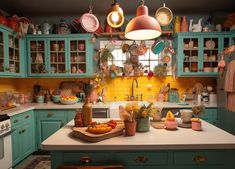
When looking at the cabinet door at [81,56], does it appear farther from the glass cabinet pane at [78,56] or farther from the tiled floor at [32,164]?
the tiled floor at [32,164]

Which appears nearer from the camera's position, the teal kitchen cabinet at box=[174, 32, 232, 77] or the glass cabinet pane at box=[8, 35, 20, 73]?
the glass cabinet pane at box=[8, 35, 20, 73]

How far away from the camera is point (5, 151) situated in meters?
2.53

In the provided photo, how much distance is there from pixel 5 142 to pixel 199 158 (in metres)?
2.36

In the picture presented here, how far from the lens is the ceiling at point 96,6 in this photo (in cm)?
323

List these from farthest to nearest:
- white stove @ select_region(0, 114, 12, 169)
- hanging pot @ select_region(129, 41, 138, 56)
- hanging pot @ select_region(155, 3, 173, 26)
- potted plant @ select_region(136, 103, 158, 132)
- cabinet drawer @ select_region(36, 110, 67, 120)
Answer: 1. hanging pot @ select_region(129, 41, 138, 56)
2. cabinet drawer @ select_region(36, 110, 67, 120)
3. white stove @ select_region(0, 114, 12, 169)
4. hanging pot @ select_region(155, 3, 173, 26)
5. potted plant @ select_region(136, 103, 158, 132)

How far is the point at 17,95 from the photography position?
361 centimetres

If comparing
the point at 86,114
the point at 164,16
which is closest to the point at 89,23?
the point at 164,16

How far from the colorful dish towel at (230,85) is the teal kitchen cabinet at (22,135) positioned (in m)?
3.20

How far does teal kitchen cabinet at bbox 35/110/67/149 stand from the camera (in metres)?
3.37

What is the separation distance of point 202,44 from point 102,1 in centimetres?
194

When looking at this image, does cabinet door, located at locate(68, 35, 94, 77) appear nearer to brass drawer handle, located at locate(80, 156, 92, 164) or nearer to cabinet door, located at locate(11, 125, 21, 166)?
cabinet door, located at locate(11, 125, 21, 166)

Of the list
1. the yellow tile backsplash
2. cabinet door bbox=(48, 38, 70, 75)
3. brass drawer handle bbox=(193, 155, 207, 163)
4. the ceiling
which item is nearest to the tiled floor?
the yellow tile backsplash

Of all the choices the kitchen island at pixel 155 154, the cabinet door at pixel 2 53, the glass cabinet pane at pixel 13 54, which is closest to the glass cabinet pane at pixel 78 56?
the glass cabinet pane at pixel 13 54

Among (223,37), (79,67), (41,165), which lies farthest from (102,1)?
(41,165)
